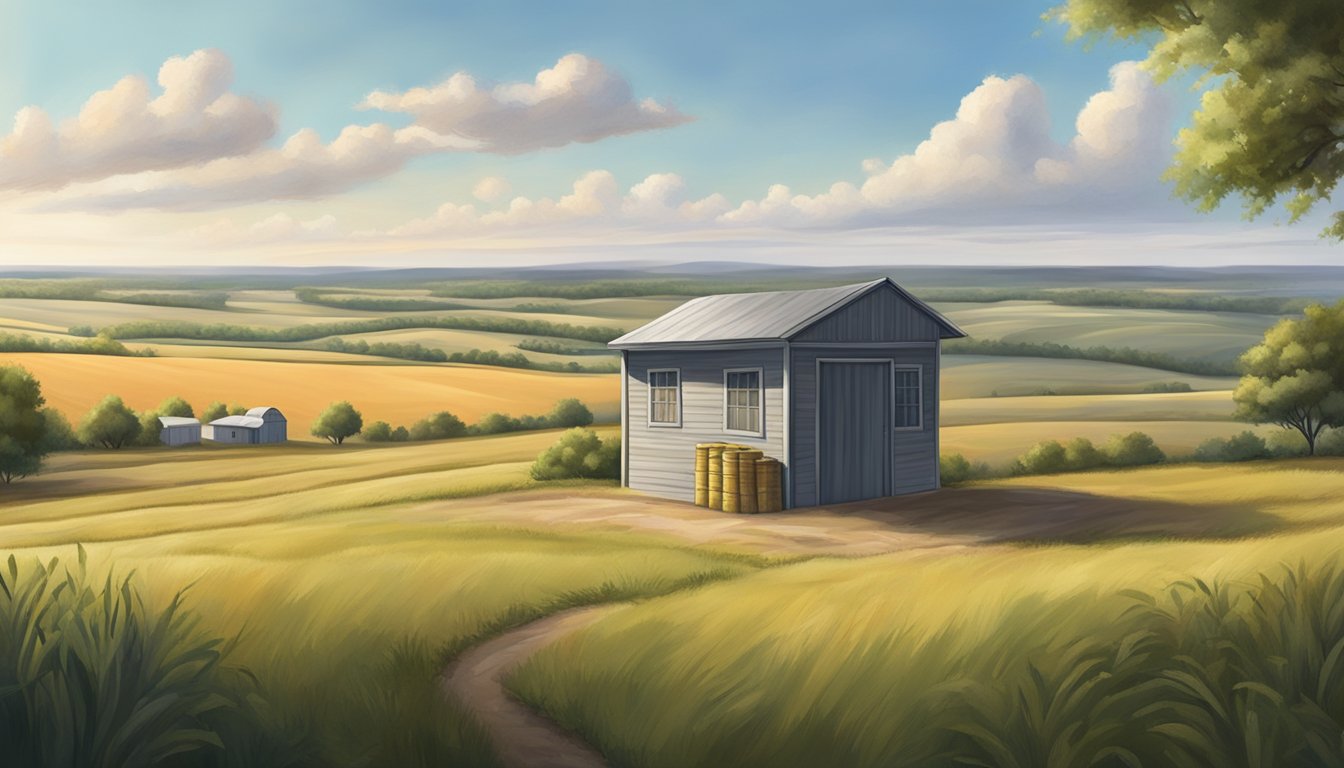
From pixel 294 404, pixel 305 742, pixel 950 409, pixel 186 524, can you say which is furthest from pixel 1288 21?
pixel 294 404

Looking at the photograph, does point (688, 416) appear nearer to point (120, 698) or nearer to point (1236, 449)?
point (1236, 449)

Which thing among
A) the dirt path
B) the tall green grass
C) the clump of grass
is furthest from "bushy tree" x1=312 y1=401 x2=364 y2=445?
the clump of grass

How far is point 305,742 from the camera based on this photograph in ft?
22.4

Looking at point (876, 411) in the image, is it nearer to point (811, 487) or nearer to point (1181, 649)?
point (811, 487)

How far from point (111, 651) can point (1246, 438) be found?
2714 centimetres

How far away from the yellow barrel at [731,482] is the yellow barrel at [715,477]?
31 cm

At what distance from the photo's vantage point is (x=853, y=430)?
20.5 m

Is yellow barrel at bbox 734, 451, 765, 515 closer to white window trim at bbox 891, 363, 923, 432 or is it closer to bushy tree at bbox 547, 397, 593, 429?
white window trim at bbox 891, 363, 923, 432

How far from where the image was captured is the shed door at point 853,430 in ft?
65.9

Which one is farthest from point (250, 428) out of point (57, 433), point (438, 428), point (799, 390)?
point (799, 390)

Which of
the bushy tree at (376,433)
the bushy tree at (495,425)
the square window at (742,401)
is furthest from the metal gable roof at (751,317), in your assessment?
the bushy tree at (376,433)

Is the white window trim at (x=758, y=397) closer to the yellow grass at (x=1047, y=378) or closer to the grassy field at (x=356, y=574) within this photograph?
the grassy field at (x=356, y=574)

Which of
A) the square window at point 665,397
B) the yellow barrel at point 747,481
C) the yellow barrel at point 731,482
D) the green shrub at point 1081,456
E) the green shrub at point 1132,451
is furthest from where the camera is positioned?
the green shrub at point 1132,451

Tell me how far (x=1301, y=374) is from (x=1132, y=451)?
407 cm
